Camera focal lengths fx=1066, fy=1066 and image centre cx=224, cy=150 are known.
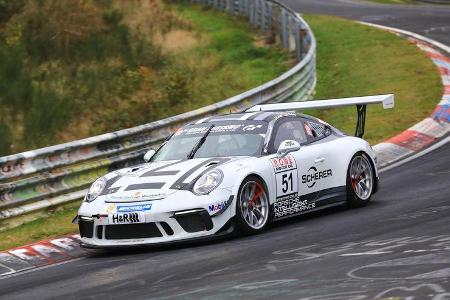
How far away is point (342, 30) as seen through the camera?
1280 inches

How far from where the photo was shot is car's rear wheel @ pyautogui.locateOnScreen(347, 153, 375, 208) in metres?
12.9

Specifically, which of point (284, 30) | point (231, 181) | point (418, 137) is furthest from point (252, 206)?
point (284, 30)

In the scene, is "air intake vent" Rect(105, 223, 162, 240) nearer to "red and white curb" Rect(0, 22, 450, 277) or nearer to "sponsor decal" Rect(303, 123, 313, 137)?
"red and white curb" Rect(0, 22, 450, 277)

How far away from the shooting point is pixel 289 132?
12461 millimetres

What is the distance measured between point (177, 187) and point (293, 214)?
5.61 feet

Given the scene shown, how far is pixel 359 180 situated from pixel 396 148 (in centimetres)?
397

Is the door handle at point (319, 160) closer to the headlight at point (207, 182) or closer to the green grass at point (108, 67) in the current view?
the headlight at point (207, 182)

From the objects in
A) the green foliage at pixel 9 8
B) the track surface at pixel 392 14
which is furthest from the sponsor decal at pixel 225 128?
the track surface at pixel 392 14

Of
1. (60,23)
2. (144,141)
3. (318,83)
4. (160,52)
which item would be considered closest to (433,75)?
(318,83)

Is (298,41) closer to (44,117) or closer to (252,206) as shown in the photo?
(44,117)

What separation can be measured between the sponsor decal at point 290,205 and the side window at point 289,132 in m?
0.63

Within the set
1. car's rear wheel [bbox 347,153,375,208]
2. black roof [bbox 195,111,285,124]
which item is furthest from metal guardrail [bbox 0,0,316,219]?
car's rear wheel [bbox 347,153,375,208]

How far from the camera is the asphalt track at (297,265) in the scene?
7.85 metres

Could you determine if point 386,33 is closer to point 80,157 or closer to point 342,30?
point 342,30
